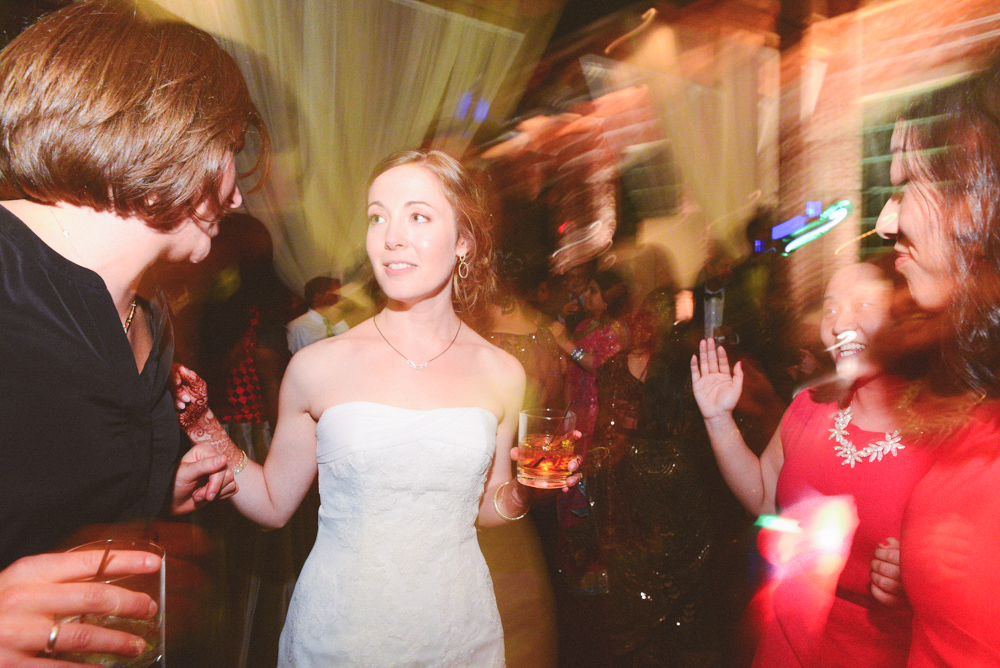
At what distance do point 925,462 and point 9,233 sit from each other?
6.61 ft

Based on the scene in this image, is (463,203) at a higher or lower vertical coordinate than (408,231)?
higher

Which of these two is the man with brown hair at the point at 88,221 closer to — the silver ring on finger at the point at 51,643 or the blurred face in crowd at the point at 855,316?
the silver ring on finger at the point at 51,643

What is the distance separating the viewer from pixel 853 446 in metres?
1.43

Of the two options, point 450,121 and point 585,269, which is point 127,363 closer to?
point 450,121

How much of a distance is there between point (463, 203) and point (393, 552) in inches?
40.9

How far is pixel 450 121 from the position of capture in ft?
11.2

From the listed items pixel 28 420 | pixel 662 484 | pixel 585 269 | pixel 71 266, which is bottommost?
pixel 662 484

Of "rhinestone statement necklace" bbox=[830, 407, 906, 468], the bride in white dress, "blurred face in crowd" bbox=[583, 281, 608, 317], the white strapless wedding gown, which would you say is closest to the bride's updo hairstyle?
the bride in white dress

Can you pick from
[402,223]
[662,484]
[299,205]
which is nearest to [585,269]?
[662,484]

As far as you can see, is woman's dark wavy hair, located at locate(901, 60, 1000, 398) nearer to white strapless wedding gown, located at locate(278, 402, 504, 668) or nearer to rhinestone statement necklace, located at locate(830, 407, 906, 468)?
rhinestone statement necklace, located at locate(830, 407, 906, 468)

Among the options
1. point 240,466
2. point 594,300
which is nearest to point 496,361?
point 240,466

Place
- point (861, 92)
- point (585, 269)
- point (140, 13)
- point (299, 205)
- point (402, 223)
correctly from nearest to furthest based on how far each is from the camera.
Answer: point (140, 13)
point (402, 223)
point (299, 205)
point (585, 269)
point (861, 92)

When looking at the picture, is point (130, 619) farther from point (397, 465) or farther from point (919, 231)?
point (919, 231)

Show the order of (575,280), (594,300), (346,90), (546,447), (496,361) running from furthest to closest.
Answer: (575,280) < (594,300) < (346,90) < (496,361) < (546,447)
